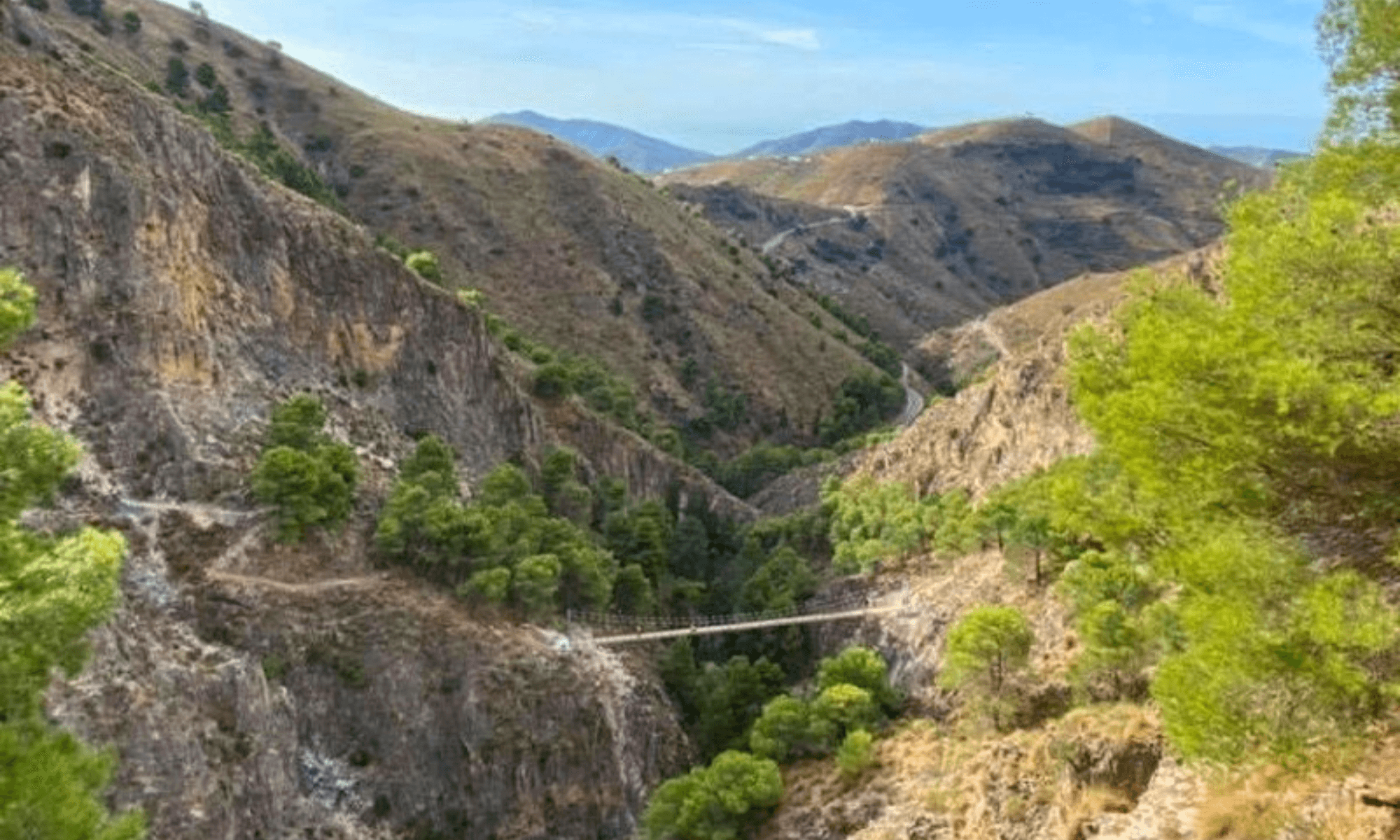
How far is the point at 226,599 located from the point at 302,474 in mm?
9698

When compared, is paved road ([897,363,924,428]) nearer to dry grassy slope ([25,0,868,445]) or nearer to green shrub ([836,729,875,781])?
dry grassy slope ([25,0,868,445])

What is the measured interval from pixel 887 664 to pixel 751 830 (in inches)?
995

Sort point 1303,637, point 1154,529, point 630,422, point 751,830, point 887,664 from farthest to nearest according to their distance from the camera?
point 630,422 → point 887,664 → point 751,830 → point 1154,529 → point 1303,637

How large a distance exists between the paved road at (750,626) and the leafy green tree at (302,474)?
905 inches

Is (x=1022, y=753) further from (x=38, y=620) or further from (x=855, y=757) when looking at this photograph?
(x=38, y=620)

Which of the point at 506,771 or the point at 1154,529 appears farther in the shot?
the point at 506,771

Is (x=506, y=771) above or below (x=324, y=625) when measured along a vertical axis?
below

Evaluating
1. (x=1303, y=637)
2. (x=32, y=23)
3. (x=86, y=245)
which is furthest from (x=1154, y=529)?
(x=32, y=23)

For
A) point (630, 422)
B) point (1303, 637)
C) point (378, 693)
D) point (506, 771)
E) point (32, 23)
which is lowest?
point (506, 771)

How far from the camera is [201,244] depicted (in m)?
82.9

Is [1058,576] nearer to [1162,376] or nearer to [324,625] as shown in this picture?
[324,625]

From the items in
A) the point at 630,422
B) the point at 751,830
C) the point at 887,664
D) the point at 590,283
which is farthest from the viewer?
the point at 590,283

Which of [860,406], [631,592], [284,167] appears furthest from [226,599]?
[860,406]

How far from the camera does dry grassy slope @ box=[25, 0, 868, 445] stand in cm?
17050
